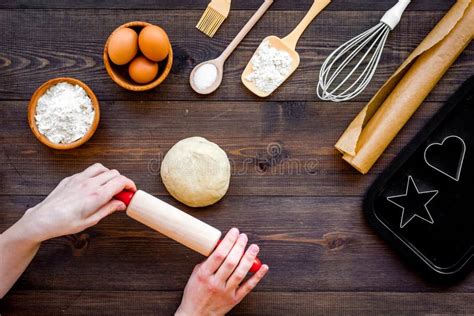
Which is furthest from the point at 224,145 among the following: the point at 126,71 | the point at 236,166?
the point at 126,71

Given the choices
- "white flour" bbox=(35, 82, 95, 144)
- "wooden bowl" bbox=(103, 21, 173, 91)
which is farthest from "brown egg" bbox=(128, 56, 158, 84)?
"white flour" bbox=(35, 82, 95, 144)

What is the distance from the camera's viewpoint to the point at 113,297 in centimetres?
114

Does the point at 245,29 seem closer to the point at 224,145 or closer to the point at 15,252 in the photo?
the point at 224,145

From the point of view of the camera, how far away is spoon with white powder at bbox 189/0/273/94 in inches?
44.6

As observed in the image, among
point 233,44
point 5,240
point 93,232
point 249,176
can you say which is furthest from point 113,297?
point 233,44

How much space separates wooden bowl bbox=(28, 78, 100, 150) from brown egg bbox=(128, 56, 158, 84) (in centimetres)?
10

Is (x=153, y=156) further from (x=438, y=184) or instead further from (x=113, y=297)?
(x=438, y=184)

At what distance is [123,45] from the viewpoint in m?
1.03

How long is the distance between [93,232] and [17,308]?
235 millimetres

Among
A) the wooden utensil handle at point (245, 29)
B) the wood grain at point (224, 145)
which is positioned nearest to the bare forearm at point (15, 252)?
the wood grain at point (224, 145)

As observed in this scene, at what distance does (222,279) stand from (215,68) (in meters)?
0.44

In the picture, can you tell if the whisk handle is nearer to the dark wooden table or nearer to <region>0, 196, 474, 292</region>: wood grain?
the dark wooden table

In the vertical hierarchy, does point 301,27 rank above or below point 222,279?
above

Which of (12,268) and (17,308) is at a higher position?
(12,268)
